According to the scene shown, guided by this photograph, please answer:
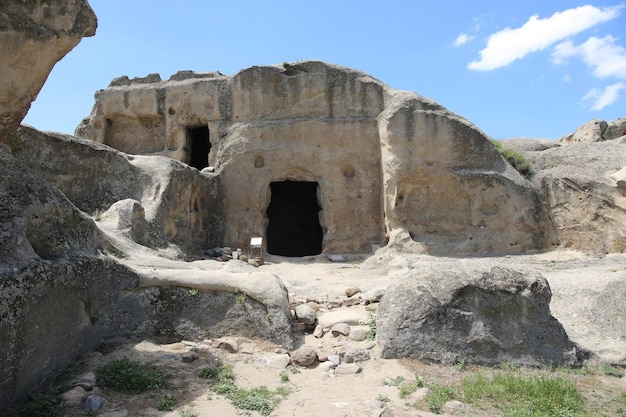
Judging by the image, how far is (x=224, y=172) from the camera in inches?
502

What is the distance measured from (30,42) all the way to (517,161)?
10.6m

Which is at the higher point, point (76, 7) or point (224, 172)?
point (76, 7)

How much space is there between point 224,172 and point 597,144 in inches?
350

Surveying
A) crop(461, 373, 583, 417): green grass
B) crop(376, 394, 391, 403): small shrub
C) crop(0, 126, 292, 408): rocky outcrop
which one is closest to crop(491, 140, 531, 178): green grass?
crop(0, 126, 292, 408): rocky outcrop

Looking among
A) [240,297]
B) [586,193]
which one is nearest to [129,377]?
[240,297]

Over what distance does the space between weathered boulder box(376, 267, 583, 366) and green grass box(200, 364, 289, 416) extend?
146 centimetres

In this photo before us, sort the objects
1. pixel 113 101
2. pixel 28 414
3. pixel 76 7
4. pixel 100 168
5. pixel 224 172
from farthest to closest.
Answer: pixel 113 101 < pixel 224 172 < pixel 100 168 < pixel 76 7 < pixel 28 414

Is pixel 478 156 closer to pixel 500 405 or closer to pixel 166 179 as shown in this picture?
pixel 166 179

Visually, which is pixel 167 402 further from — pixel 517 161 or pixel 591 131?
pixel 591 131

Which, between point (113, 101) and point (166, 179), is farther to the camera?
point (113, 101)

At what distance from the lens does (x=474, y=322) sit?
5367 millimetres

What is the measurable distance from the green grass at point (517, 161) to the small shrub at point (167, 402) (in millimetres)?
9896

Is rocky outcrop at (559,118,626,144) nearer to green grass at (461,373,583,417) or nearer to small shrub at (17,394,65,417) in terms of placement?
green grass at (461,373,583,417)

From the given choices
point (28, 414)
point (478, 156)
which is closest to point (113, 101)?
point (478, 156)
